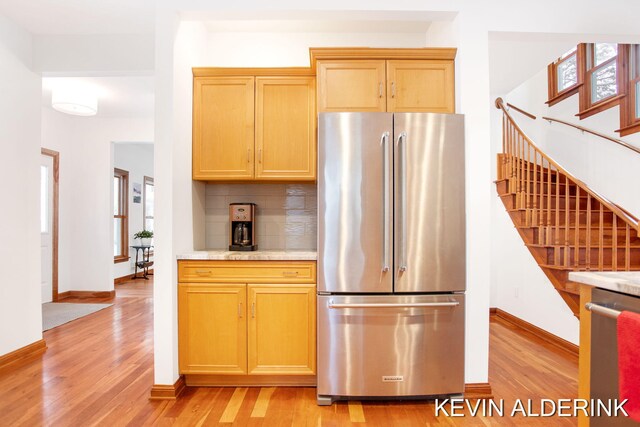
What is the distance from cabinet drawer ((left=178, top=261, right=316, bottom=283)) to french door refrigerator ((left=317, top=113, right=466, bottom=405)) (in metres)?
0.21

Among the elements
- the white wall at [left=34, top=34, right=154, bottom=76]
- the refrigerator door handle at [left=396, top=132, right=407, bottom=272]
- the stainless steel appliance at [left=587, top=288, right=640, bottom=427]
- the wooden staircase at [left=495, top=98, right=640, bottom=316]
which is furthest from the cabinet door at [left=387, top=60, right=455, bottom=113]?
the white wall at [left=34, top=34, right=154, bottom=76]

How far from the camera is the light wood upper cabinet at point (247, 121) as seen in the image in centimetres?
272

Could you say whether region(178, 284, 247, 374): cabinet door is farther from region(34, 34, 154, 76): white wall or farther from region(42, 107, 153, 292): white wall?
region(42, 107, 153, 292): white wall

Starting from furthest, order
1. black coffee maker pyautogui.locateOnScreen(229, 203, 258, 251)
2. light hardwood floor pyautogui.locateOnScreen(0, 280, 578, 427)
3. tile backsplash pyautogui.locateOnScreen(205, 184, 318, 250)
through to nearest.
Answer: tile backsplash pyautogui.locateOnScreen(205, 184, 318, 250)
black coffee maker pyautogui.locateOnScreen(229, 203, 258, 251)
light hardwood floor pyautogui.locateOnScreen(0, 280, 578, 427)

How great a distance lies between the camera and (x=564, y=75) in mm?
4141

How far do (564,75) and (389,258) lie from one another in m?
3.56

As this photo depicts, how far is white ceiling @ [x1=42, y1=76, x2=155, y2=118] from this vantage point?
4.03 metres

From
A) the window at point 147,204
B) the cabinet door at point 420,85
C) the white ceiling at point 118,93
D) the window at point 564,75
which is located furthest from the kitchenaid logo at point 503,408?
the window at point 147,204

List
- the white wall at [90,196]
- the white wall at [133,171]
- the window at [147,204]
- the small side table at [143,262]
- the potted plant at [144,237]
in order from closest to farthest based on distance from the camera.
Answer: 1. the white wall at [90,196]
2. the white wall at [133,171]
3. the potted plant at [144,237]
4. the small side table at [143,262]
5. the window at [147,204]

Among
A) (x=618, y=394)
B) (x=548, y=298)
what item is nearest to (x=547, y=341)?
(x=548, y=298)

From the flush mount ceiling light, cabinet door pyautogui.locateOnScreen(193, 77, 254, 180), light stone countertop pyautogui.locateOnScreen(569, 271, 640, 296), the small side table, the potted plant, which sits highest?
the flush mount ceiling light

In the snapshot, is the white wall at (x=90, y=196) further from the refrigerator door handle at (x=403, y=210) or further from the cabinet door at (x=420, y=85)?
the refrigerator door handle at (x=403, y=210)

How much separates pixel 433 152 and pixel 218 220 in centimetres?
182

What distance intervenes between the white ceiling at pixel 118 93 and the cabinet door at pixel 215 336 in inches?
112
